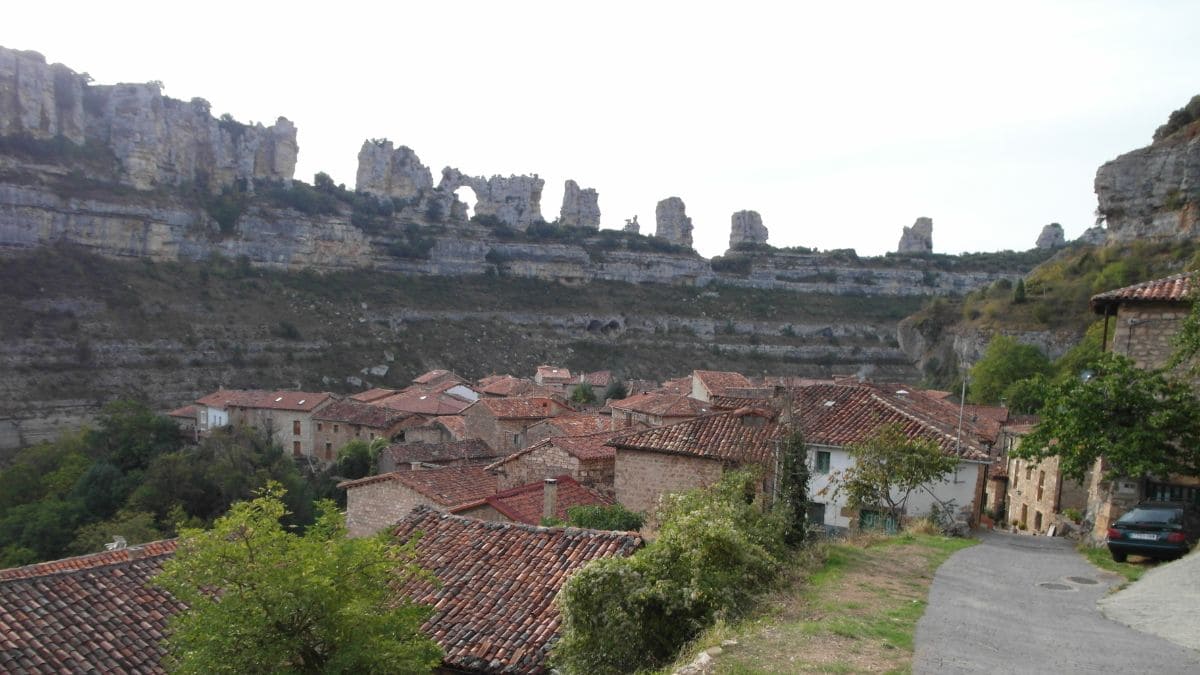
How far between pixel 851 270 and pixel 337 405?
84756 mm

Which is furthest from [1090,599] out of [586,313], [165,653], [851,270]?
[851,270]

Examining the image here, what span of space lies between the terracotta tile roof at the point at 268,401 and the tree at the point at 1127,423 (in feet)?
143

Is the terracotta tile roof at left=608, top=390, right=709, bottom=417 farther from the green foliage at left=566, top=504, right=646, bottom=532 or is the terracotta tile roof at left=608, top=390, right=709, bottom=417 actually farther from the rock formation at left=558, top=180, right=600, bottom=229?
the rock formation at left=558, top=180, right=600, bottom=229

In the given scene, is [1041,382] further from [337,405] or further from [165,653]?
[337,405]

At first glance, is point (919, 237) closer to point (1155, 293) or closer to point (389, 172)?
point (389, 172)

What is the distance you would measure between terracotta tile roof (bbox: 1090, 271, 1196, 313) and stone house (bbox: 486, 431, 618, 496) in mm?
12249

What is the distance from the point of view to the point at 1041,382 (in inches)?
568

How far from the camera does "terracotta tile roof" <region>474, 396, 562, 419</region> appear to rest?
129 ft

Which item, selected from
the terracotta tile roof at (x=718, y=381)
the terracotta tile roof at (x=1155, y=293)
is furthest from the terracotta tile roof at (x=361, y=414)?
the terracotta tile roof at (x=1155, y=293)

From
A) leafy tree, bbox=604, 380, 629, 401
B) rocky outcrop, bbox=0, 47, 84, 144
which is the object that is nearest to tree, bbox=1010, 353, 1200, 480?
leafy tree, bbox=604, 380, 629, 401

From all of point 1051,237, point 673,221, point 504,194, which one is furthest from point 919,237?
point 504,194

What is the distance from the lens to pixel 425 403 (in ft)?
165

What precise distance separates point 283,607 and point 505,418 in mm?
31608

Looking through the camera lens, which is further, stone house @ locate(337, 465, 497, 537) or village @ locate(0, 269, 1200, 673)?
stone house @ locate(337, 465, 497, 537)
